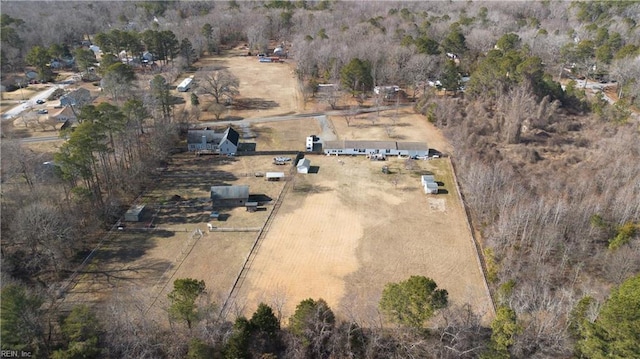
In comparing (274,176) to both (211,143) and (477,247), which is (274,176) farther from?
(477,247)

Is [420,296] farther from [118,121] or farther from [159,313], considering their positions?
[118,121]

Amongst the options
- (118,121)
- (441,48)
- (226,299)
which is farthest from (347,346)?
(441,48)

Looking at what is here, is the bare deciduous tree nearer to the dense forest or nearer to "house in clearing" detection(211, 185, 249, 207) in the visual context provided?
the dense forest

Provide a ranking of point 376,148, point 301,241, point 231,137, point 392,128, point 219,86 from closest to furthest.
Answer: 1. point 301,241
2. point 376,148
3. point 231,137
4. point 392,128
5. point 219,86

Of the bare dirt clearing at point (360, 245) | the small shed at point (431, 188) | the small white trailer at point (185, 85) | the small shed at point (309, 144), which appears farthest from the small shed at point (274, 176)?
the small white trailer at point (185, 85)

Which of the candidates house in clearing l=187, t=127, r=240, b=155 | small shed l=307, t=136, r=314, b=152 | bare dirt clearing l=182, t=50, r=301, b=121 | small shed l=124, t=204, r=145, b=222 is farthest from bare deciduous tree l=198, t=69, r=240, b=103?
small shed l=124, t=204, r=145, b=222

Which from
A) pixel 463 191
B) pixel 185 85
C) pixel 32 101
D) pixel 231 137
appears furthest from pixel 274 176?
pixel 32 101

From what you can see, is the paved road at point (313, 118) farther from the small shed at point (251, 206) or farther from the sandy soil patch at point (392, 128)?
the small shed at point (251, 206)
